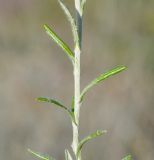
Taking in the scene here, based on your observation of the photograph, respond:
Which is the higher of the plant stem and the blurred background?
the plant stem

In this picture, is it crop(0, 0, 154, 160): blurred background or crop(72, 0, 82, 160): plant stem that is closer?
crop(72, 0, 82, 160): plant stem

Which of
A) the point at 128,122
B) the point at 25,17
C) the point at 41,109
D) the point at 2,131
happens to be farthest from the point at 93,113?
the point at 25,17

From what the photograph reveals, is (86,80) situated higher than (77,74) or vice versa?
(77,74)

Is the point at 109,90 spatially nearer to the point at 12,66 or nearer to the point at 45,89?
the point at 45,89

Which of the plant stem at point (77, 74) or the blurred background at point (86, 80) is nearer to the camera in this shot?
the plant stem at point (77, 74)

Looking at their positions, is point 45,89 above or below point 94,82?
below

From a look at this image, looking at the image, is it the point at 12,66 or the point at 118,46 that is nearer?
the point at 118,46

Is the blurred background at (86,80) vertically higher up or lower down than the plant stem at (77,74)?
lower down

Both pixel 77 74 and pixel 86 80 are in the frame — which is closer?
pixel 77 74
